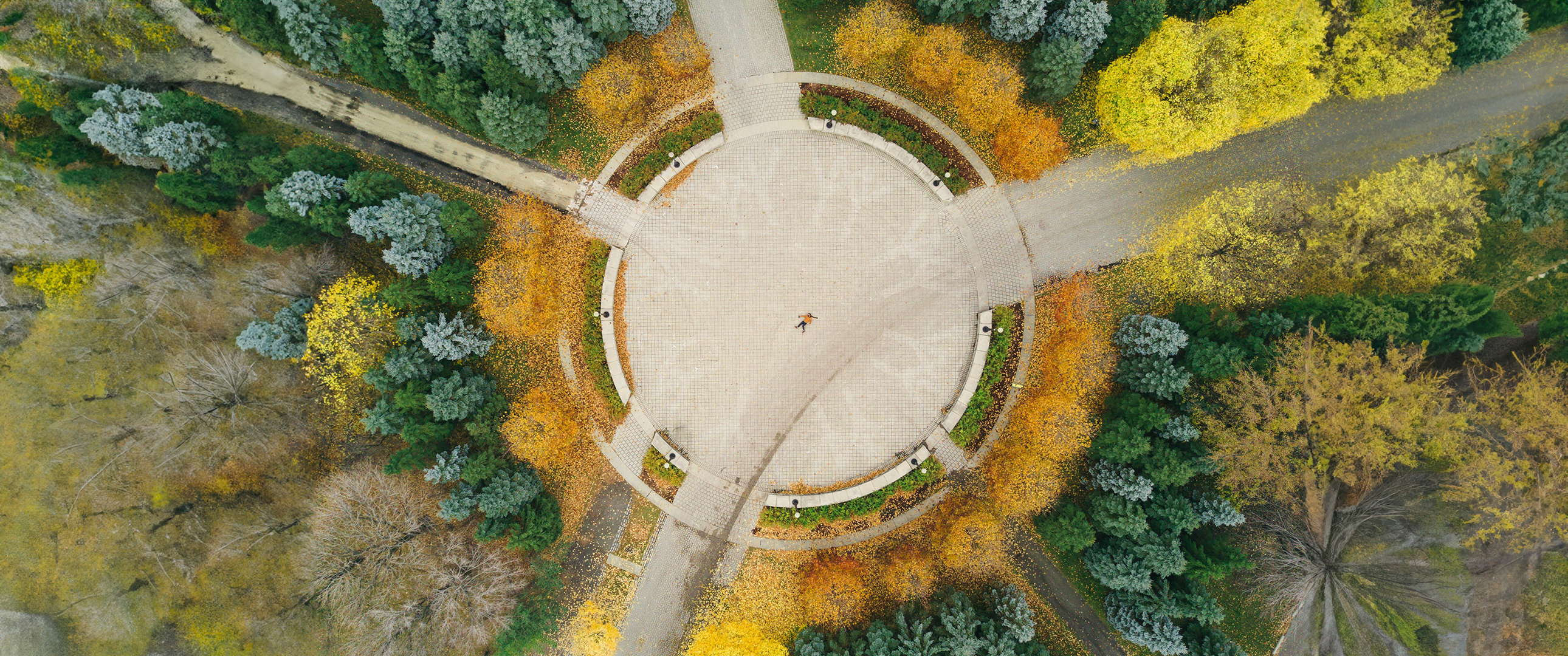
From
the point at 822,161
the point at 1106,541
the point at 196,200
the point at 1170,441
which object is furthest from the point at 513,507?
the point at 1170,441

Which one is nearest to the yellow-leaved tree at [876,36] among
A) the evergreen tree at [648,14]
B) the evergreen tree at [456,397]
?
the evergreen tree at [648,14]

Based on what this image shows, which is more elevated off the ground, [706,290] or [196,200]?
[706,290]

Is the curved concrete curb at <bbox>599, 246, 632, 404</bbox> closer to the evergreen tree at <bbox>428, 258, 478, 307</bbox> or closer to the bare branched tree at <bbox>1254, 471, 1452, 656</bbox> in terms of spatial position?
the evergreen tree at <bbox>428, 258, 478, 307</bbox>

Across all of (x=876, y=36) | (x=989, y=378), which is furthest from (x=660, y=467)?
(x=876, y=36)

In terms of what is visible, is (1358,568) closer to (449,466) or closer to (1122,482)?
(1122,482)

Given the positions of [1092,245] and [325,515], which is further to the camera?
[1092,245]

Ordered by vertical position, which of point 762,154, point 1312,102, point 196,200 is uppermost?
point 1312,102

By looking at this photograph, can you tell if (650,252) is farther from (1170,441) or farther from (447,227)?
(1170,441)
